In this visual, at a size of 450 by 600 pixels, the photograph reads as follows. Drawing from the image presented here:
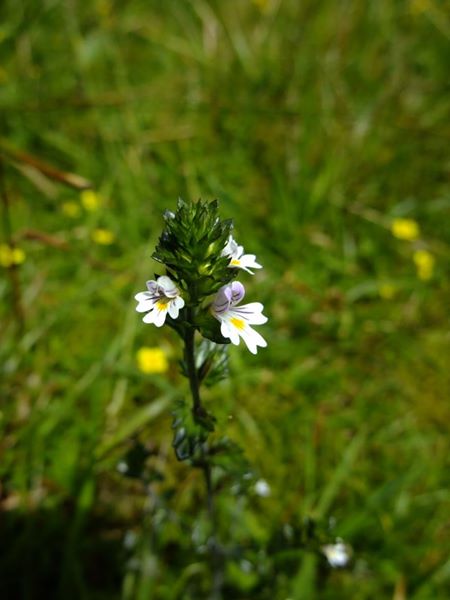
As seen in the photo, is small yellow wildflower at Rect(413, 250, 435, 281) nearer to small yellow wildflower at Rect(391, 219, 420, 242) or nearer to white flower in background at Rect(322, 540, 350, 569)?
small yellow wildflower at Rect(391, 219, 420, 242)

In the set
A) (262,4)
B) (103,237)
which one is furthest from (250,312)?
(262,4)

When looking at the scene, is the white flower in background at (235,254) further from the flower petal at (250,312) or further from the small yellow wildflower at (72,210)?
the small yellow wildflower at (72,210)

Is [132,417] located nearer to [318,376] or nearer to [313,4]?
[318,376]

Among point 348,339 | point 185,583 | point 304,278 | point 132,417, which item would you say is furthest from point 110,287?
point 185,583

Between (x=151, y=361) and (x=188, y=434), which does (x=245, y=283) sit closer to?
(x=151, y=361)

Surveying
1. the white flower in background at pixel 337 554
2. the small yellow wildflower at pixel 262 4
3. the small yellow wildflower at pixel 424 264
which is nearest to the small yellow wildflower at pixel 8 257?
the white flower in background at pixel 337 554

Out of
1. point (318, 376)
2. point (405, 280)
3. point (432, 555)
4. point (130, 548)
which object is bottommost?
point (432, 555)
